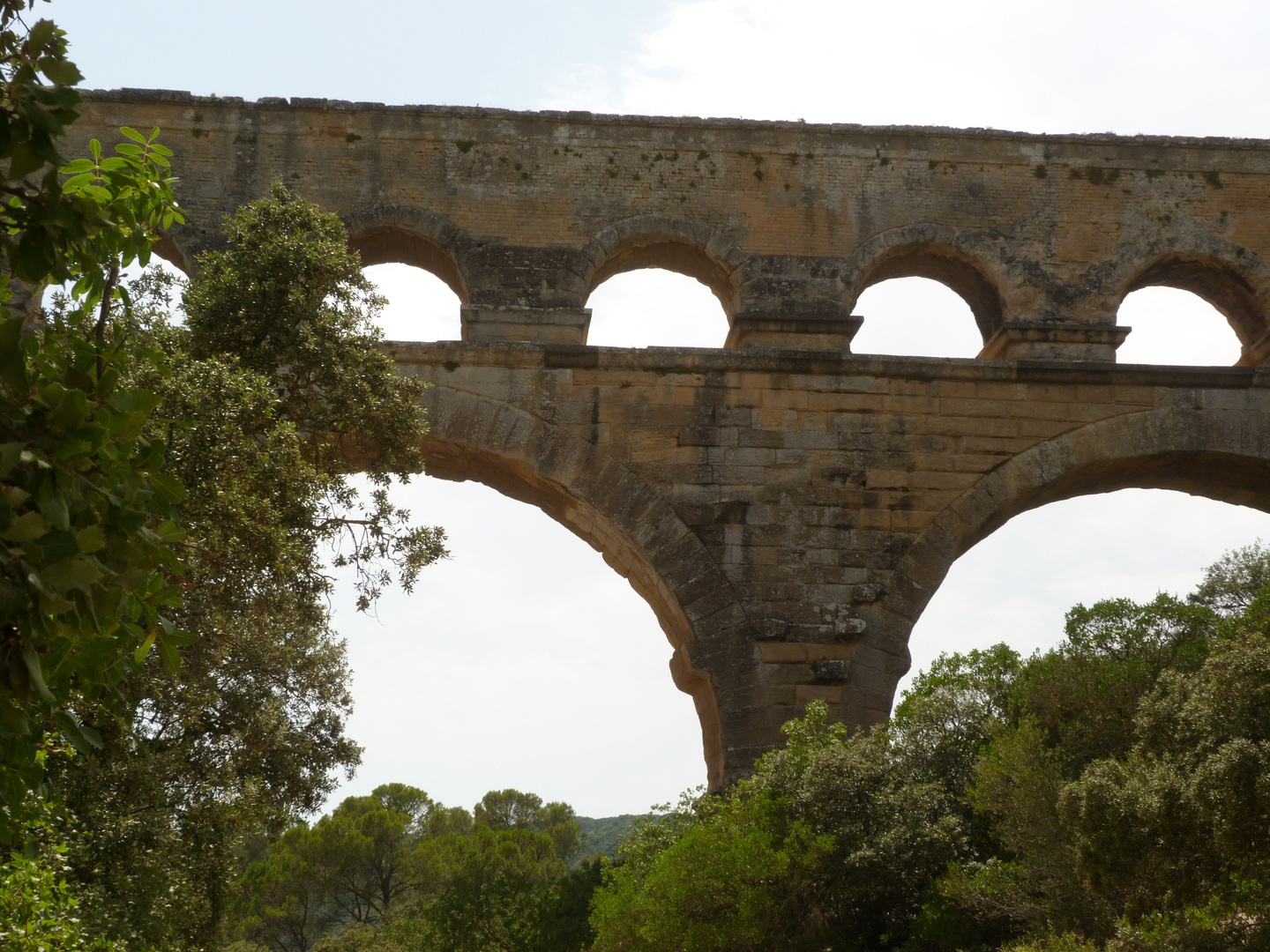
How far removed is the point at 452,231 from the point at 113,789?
5.60m

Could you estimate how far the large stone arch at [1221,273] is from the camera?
36.3 ft

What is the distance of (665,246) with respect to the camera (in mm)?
11211

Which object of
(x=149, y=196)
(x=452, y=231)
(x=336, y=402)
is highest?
(x=452, y=231)

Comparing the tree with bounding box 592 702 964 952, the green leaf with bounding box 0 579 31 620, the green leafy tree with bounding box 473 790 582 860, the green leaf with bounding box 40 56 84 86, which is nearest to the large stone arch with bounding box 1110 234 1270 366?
the tree with bounding box 592 702 964 952

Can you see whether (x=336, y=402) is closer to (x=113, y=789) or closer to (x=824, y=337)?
(x=113, y=789)

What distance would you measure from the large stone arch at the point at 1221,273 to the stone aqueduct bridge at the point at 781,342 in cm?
3

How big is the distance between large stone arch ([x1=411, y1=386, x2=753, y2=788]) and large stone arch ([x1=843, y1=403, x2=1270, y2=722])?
39.7 inches

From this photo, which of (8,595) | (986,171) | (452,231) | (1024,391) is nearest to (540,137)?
(452,231)

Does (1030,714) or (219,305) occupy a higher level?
(219,305)

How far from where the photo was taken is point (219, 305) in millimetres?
7699

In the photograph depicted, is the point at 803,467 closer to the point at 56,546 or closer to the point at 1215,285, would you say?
the point at 1215,285

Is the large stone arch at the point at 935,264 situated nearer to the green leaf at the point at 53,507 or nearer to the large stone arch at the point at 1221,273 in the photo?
the large stone arch at the point at 1221,273

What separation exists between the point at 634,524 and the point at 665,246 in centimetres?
284

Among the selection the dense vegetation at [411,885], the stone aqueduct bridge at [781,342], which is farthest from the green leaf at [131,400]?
the dense vegetation at [411,885]
